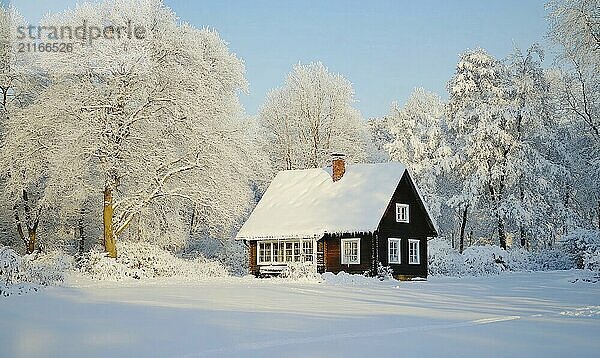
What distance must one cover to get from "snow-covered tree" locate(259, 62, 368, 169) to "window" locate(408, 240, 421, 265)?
13806mm

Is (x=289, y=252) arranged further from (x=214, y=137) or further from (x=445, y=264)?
(x=445, y=264)

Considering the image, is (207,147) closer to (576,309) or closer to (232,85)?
(232,85)

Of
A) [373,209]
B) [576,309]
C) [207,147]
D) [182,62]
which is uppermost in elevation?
[182,62]

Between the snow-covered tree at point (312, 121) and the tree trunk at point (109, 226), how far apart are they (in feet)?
64.4

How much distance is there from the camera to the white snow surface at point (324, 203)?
3512 centimetres

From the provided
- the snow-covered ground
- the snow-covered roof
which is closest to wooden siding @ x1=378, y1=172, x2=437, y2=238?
the snow-covered roof

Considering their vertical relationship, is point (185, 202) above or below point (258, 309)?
above

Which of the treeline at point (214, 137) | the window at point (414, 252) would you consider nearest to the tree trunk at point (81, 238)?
the treeline at point (214, 137)


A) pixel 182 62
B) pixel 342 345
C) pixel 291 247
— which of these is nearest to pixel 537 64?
pixel 291 247

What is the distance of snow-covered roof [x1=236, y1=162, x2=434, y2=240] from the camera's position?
1382 inches

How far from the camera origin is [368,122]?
217 ft

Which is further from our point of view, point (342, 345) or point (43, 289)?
point (43, 289)

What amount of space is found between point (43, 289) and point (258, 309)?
938 centimetres

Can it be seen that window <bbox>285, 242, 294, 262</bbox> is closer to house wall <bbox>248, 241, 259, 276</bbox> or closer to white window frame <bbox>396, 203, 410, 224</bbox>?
house wall <bbox>248, 241, 259, 276</bbox>
